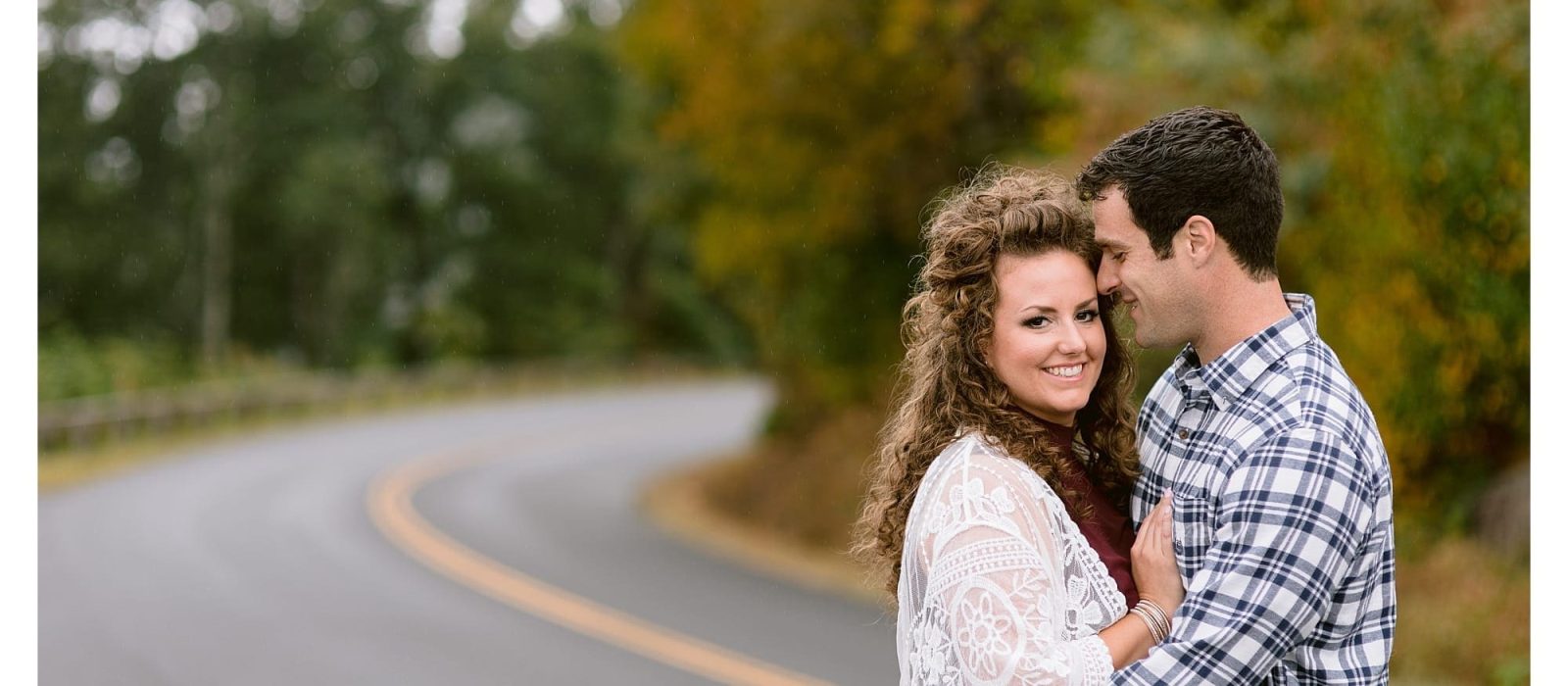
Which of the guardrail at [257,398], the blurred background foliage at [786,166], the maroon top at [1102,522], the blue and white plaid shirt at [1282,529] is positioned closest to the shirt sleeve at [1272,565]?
the blue and white plaid shirt at [1282,529]

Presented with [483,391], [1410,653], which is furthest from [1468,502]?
[483,391]

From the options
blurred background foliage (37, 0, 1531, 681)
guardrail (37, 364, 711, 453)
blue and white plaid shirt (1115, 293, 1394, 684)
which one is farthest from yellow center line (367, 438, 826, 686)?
guardrail (37, 364, 711, 453)

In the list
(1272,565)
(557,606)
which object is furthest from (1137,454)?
(557,606)

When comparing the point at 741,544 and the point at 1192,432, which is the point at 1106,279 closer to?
Answer: the point at 1192,432

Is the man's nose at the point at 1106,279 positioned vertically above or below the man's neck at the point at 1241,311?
above

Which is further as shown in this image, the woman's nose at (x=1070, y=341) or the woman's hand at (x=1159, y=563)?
the woman's nose at (x=1070, y=341)

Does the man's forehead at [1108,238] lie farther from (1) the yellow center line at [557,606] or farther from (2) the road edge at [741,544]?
(2) the road edge at [741,544]

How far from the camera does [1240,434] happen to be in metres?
2.47

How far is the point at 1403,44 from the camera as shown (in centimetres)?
933

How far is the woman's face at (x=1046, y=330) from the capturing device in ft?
8.70

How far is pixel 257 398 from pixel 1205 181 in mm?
29083

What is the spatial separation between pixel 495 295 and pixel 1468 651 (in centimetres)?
4148

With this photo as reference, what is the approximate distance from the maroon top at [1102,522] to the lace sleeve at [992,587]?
0.15 meters

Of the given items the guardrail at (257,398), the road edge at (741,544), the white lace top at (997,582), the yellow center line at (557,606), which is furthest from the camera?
the guardrail at (257,398)
